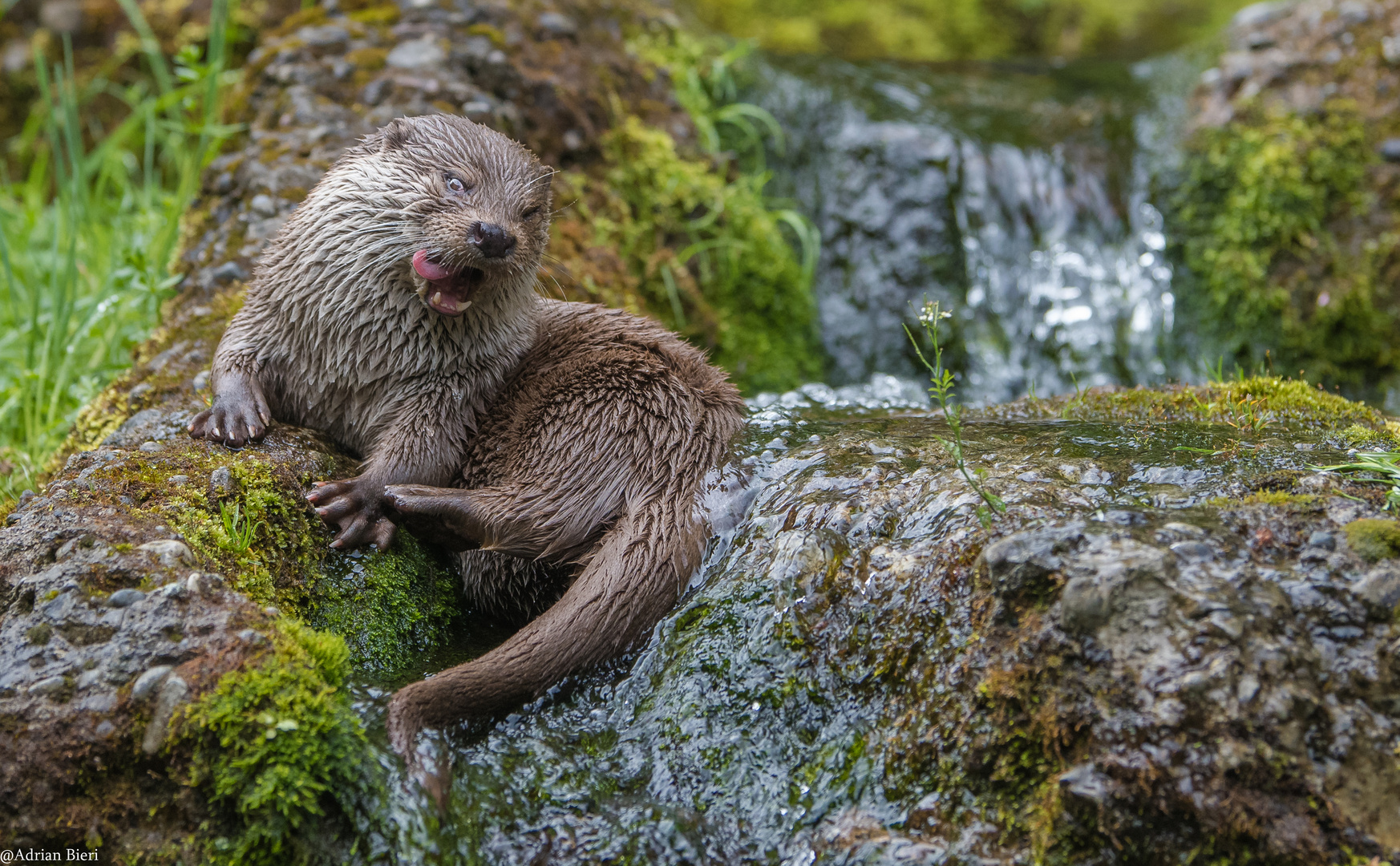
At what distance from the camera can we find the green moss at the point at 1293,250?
4676 millimetres

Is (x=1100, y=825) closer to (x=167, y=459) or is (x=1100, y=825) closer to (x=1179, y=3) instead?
(x=167, y=459)

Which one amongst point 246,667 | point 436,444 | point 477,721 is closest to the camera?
point 246,667

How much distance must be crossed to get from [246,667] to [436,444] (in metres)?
0.89

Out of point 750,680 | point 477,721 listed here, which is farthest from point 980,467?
point 477,721

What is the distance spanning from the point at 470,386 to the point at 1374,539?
2095 mm

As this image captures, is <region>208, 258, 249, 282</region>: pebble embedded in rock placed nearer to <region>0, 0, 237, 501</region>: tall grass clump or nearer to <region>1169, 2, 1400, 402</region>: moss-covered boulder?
<region>0, 0, 237, 501</region>: tall grass clump

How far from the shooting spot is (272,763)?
1.82 meters

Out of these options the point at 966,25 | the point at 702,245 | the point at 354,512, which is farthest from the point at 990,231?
the point at 966,25

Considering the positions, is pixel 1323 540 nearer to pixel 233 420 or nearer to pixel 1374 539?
pixel 1374 539

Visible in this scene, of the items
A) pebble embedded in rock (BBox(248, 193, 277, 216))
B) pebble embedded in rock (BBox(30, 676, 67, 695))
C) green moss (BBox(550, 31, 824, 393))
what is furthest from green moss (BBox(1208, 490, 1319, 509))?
pebble embedded in rock (BBox(248, 193, 277, 216))

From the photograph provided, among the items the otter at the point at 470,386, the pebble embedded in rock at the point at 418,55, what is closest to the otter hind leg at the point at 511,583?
the otter at the point at 470,386

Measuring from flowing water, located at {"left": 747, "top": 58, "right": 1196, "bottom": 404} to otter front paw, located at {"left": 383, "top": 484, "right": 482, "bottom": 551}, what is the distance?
279 cm

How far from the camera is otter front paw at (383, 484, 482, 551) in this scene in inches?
98.3

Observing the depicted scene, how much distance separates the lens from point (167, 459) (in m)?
2.49
